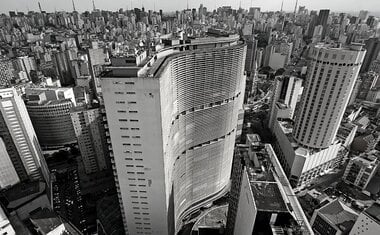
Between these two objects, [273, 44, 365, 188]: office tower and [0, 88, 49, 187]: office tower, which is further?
[273, 44, 365, 188]: office tower

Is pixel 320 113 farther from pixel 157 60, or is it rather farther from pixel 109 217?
pixel 109 217

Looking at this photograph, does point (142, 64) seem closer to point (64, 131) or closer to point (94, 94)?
point (64, 131)

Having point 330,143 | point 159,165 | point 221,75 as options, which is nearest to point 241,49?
point 221,75

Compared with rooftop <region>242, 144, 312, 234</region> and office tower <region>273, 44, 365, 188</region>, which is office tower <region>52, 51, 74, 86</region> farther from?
rooftop <region>242, 144, 312, 234</region>

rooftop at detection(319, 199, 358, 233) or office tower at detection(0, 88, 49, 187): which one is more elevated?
office tower at detection(0, 88, 49, 187)

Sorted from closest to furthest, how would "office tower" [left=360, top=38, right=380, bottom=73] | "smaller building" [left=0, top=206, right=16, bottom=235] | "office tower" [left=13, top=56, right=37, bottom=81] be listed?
1. "smaller building" [left=0, top=206, right=16, bottom=235]
2. "office tower" [left=13, top=56, right=37, bottom=81]
3. "office tower" [left=360, top=38, right=380, bottom=73]

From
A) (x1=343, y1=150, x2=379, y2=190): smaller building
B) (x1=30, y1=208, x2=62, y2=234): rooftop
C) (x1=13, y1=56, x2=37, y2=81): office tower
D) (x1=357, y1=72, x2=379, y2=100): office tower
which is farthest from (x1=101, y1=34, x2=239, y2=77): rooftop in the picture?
(x1=13, y1=56, x2=37, y2=81): office tower

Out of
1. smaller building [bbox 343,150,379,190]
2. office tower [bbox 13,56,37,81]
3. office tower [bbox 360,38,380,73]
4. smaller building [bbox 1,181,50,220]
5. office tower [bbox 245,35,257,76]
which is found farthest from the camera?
office tower [bbox 360,38,380,73]

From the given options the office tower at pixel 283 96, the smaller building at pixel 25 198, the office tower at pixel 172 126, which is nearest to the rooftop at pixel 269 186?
the office tower at pixel 172 126
